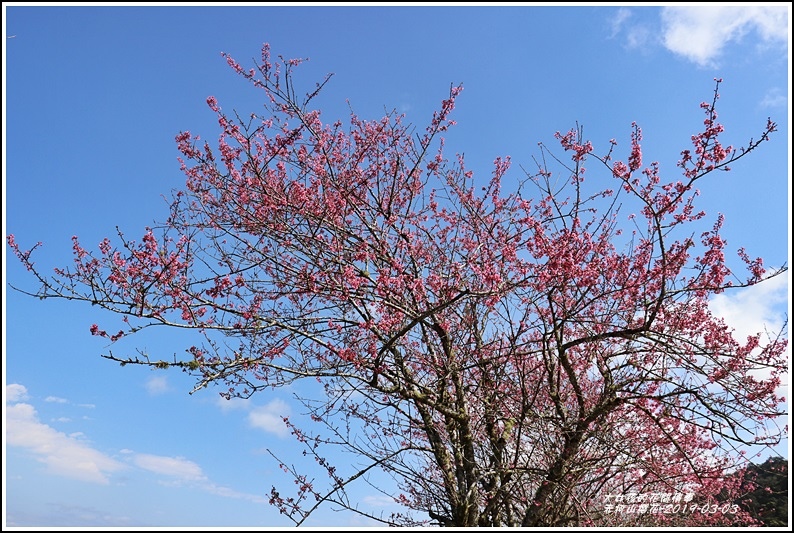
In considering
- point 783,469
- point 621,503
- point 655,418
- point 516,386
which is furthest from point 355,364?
point 783,469

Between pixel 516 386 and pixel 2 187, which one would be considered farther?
pixel 516 386

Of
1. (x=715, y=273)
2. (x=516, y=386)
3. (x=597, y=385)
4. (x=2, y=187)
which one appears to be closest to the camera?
(x=2, y=187)

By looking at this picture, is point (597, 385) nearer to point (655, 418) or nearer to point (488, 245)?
point (655, 418)

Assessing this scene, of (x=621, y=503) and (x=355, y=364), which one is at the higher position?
(x=355, y=364)

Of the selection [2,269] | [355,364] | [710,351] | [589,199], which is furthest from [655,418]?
[2,269]

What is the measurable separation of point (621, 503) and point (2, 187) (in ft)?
24.9

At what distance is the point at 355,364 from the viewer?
5.07 meters

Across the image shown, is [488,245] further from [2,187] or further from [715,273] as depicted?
[2,187]

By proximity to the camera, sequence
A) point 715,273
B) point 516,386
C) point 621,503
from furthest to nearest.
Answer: point 621,503 → point 516,386 → point 715,273

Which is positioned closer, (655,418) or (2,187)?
(2,187)

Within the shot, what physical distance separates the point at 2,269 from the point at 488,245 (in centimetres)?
449

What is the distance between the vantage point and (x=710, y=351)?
17.5 ft

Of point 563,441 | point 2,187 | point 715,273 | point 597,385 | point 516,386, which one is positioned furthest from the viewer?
point 597,385

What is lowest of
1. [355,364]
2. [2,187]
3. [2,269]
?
[355,364]
